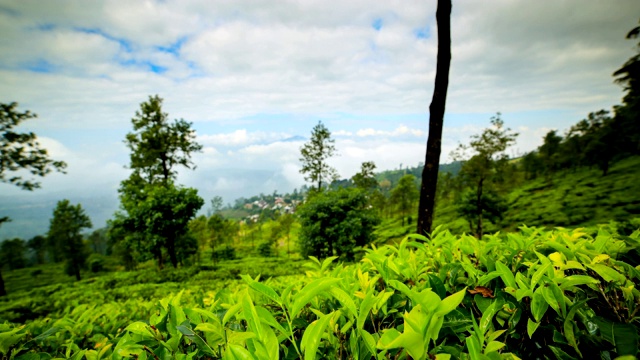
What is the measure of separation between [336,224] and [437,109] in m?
10.8

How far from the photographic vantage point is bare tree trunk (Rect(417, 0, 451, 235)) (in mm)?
4812

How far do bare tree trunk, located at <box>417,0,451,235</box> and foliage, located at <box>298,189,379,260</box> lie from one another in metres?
9.58

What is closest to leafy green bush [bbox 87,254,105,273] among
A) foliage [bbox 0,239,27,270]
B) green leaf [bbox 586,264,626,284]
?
foliage [bbox 0,239,27,270]

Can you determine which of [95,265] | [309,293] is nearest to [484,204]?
[309,293]

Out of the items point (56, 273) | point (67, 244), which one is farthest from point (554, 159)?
point (56, 273)

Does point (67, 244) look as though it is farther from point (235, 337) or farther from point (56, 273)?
point (235, 337)

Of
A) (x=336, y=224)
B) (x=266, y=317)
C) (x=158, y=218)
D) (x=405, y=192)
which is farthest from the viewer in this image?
(x=405, y=192)

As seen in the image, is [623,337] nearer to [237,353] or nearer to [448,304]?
[448,304]

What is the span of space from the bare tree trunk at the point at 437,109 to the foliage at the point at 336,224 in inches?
377

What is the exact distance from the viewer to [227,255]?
4891 cm

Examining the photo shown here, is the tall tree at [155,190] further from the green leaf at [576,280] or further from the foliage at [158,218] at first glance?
the green leaf at [576,280]

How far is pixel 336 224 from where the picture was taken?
15.0 meters

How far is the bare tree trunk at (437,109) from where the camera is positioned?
481cm

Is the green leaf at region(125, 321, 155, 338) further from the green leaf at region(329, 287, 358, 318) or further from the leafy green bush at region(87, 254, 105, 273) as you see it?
the leafy green bush at region(87, 254, 105, 273)
